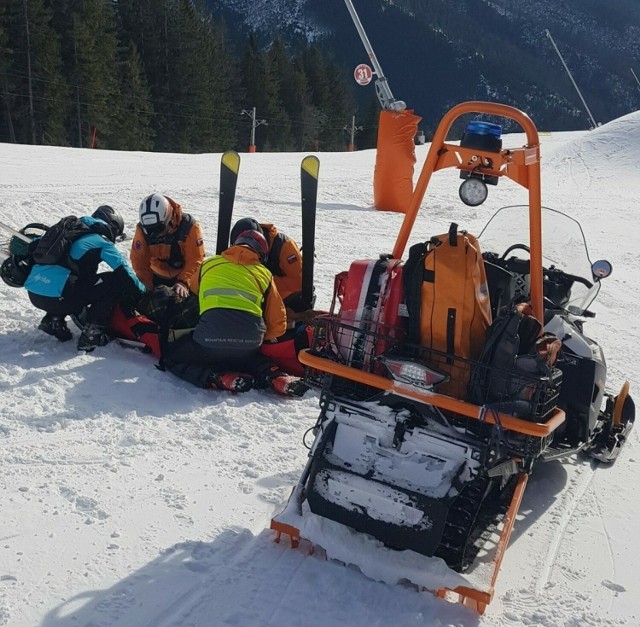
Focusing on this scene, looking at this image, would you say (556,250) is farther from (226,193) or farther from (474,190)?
(226,193)

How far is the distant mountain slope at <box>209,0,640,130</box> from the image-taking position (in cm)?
12488

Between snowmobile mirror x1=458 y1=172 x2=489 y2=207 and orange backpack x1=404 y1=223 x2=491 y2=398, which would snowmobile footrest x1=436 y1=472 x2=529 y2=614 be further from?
snowmobile mirror x1=458 y1=172 x2=489 y2=207

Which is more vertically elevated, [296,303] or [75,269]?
[75,269]

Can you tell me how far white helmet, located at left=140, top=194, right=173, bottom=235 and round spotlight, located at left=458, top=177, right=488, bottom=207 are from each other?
10.5 feet

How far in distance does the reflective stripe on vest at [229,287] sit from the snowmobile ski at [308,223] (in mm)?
1203

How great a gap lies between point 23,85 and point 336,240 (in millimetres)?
29975

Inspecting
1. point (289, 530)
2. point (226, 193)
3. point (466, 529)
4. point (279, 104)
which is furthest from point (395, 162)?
point (279, 104)

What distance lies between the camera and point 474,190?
3336 millimetres

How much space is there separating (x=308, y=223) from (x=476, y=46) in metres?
144

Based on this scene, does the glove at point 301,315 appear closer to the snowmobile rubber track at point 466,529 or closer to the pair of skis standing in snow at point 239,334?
the pair of skis standing in snow at point 239,334

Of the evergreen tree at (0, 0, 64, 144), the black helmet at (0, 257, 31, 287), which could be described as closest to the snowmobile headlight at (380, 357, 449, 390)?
the black helmet at (0, 257, 31, 287)

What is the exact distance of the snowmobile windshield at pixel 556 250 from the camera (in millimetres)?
4406

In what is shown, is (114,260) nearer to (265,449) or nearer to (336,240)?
(265,449)

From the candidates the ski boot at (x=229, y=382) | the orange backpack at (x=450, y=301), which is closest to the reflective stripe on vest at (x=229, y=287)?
the ski boot at (x=229, y=382)
